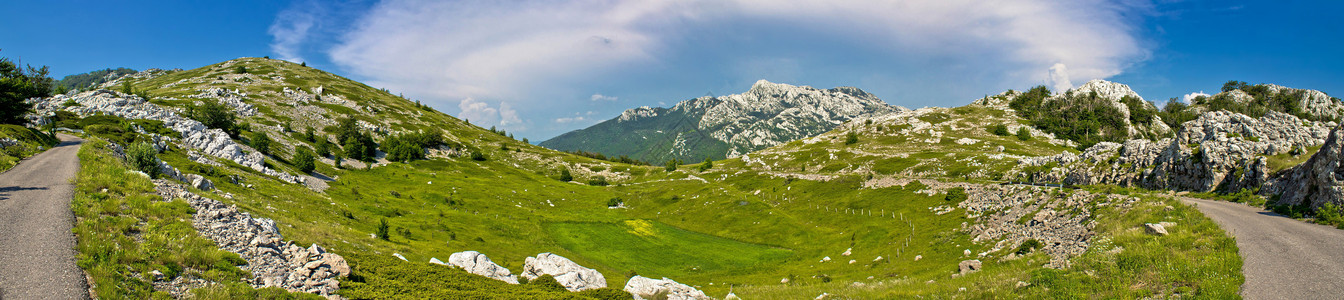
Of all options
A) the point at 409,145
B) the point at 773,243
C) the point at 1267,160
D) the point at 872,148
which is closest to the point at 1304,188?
the point at 1267,160

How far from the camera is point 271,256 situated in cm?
2158

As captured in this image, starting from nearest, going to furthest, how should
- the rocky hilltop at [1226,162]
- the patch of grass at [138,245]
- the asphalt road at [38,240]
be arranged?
the asphalt road at [38,240] < the patch of grass at [138,245] < the rocky hilltop at [1226,162]

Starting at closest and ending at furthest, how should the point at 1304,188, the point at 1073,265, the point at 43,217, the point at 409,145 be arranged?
the point at 43,217 → the point at 1073,265 → the point at 1304,188 → the point at 409,145

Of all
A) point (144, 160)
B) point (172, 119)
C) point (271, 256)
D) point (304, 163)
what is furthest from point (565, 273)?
point (172, 119)

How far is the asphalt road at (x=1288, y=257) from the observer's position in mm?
17328

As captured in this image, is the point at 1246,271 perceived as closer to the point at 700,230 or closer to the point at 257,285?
the point at 257,285

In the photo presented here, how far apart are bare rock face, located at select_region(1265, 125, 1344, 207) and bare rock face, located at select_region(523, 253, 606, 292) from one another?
4523 centimetres

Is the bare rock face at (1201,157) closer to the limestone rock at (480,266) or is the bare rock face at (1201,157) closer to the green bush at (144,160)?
the limestone rock at (480,266)

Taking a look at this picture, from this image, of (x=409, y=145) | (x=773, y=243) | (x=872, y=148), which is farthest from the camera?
(x=872, y=148)

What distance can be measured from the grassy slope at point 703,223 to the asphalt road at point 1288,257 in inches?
36.8

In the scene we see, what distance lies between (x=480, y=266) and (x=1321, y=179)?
54.5 metres

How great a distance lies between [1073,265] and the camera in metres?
23.9

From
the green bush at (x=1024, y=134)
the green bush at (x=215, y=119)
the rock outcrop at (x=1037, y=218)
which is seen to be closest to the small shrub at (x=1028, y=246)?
the rock outcrop at (x=1037, y=218)

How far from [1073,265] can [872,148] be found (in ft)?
496
